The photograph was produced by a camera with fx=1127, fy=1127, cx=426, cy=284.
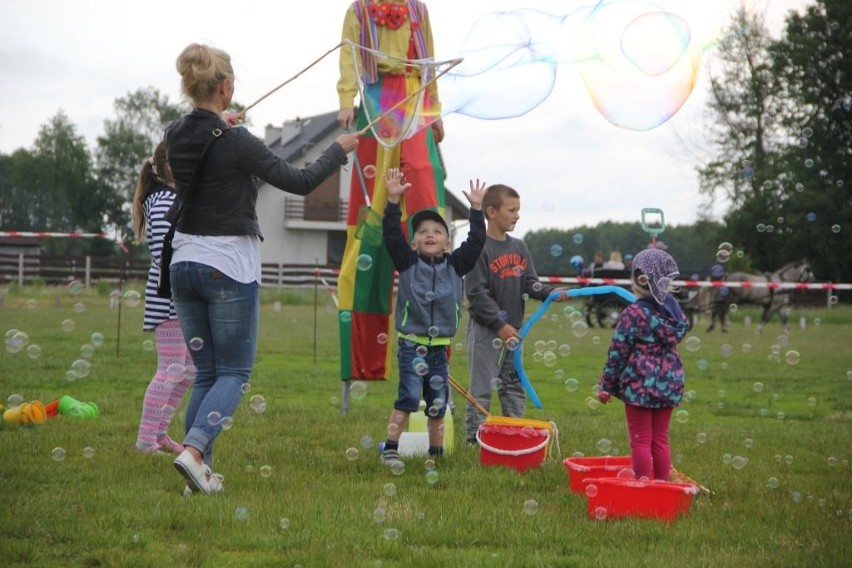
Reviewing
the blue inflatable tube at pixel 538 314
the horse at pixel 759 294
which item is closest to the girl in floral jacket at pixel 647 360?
the blue inflatable tube at pixel 538 314

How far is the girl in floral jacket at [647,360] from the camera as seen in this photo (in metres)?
5.00

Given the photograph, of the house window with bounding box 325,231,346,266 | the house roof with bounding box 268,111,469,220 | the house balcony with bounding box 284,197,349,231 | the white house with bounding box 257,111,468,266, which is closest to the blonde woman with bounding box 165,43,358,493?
the house roof with bounding box 268,111,469,220

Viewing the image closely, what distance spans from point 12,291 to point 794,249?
22.0 metres

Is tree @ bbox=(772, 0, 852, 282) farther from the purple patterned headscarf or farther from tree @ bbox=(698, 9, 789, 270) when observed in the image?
the purple patterned headscarf

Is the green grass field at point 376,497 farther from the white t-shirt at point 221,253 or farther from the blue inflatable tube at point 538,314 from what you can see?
the white t-shirt at point 221,253

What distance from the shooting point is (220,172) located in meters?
4.86

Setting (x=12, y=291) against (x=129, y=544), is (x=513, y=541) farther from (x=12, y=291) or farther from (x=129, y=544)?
(x=12, y=291)

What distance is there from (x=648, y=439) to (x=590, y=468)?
0.32 metres

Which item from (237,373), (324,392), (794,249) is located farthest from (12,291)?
(237,373)

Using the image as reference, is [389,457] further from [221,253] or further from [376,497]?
[221,253]

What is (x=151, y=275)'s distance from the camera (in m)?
6.21

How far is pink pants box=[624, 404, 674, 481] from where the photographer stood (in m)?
5.05

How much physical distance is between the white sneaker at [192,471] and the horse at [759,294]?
1890 cm

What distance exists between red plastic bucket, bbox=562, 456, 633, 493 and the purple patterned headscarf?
0.85 m
